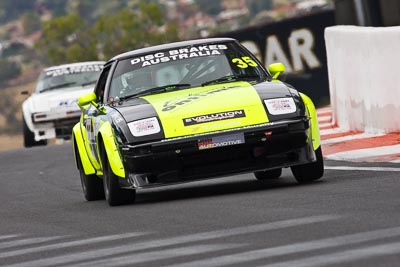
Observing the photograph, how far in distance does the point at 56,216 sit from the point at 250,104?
5.48 feet

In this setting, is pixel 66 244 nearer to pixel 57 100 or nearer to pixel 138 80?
pixel 138 80

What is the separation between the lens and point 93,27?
7550 cm

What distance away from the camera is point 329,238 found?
7.36 m

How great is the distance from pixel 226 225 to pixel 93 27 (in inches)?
2654

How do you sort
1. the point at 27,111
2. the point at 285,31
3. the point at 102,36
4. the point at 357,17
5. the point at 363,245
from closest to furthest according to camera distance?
1. the point at 363,245
2. the point at 357,17
3. the point at 27,111
4. the point at 285,31
5. the point at 102,36

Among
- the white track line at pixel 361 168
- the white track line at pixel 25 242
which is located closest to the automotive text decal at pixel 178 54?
the white track line at pixel 361 168

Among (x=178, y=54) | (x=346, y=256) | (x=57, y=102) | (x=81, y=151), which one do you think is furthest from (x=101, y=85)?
Result: (x=57, y=102)

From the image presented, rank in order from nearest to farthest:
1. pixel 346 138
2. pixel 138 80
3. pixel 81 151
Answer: pixel 138 80 → pixel 81 151 → pixel 346 138

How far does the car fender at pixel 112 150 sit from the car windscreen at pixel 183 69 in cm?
70

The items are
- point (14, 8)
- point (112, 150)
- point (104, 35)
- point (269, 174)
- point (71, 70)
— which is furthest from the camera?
point (14, 8)

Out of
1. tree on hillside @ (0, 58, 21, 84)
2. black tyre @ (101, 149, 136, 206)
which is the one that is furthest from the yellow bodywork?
tree on hillside @ (0, 58, 21, 84)

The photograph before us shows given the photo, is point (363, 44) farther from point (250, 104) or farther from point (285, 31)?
point (285, 31)


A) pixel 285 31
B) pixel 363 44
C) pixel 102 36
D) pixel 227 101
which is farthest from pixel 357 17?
pixel 102 36

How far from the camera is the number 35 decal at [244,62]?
1195cm
